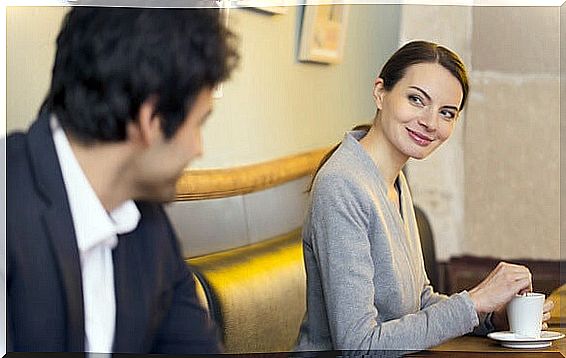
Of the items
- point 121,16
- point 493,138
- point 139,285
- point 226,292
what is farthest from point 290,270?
point 121,16

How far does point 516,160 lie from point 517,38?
22 centimetres

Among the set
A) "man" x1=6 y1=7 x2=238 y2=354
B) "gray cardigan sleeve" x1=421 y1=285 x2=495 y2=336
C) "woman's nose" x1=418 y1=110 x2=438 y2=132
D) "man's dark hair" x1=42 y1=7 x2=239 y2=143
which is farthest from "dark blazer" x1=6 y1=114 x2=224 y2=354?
"woman's nose" x1=418 y1=110 x2=438 y2=132

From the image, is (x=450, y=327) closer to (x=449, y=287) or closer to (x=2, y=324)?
(x=449, y=287)

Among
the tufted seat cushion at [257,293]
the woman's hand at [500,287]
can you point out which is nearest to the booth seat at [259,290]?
the tufted seat cushion at [257,293]

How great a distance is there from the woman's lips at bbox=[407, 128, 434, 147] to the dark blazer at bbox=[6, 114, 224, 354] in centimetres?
48

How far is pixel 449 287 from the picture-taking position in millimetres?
1875

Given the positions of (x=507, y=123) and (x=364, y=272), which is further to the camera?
(x=507, y=123)

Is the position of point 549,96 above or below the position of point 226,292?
above

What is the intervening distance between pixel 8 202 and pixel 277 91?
0.55 m

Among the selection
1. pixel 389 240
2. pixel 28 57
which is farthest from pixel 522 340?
pixel 28 57

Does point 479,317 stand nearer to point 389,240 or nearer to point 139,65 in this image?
point 389,240

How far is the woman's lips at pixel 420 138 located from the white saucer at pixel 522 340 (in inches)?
14.2

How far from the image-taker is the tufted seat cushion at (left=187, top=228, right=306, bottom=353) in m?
1.87

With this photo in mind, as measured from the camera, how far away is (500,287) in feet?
5.99
